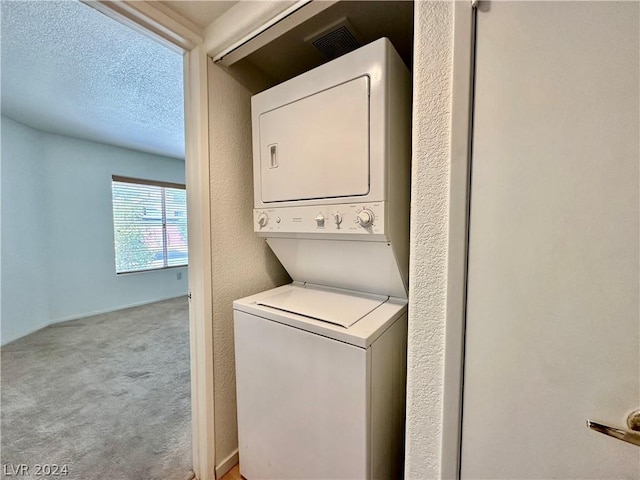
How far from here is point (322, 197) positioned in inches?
45.1

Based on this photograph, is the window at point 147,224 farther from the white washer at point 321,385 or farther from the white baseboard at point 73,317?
the white washer at point 321,385

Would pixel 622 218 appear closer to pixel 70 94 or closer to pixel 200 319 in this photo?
pixel 200 319

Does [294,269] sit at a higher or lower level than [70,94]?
lower

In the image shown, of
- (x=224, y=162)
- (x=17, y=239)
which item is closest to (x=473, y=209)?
(x=224, y=162)

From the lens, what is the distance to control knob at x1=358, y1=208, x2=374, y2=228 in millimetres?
1013

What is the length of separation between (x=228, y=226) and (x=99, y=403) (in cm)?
190

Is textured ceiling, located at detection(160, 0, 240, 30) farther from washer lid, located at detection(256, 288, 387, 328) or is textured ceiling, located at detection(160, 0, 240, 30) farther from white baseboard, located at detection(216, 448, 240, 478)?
white baseboard, located at detection(216, 448, 240, 478)

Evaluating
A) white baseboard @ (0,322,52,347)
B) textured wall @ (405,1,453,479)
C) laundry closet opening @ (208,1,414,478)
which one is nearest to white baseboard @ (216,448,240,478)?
laundry closet opening @ (208,1,414,478)

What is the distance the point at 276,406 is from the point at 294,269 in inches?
28.4

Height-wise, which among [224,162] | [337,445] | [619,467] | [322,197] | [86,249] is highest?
[224,162]

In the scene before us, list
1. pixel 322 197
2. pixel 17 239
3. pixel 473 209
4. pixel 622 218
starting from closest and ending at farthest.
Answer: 1. pixel 622 218
2. pixel 473 209
3. pixel 322 197
4. pixel 17 239

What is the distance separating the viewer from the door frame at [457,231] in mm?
654

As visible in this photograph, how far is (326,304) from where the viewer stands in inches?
49.4

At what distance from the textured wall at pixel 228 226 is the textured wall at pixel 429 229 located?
1.09 metres
